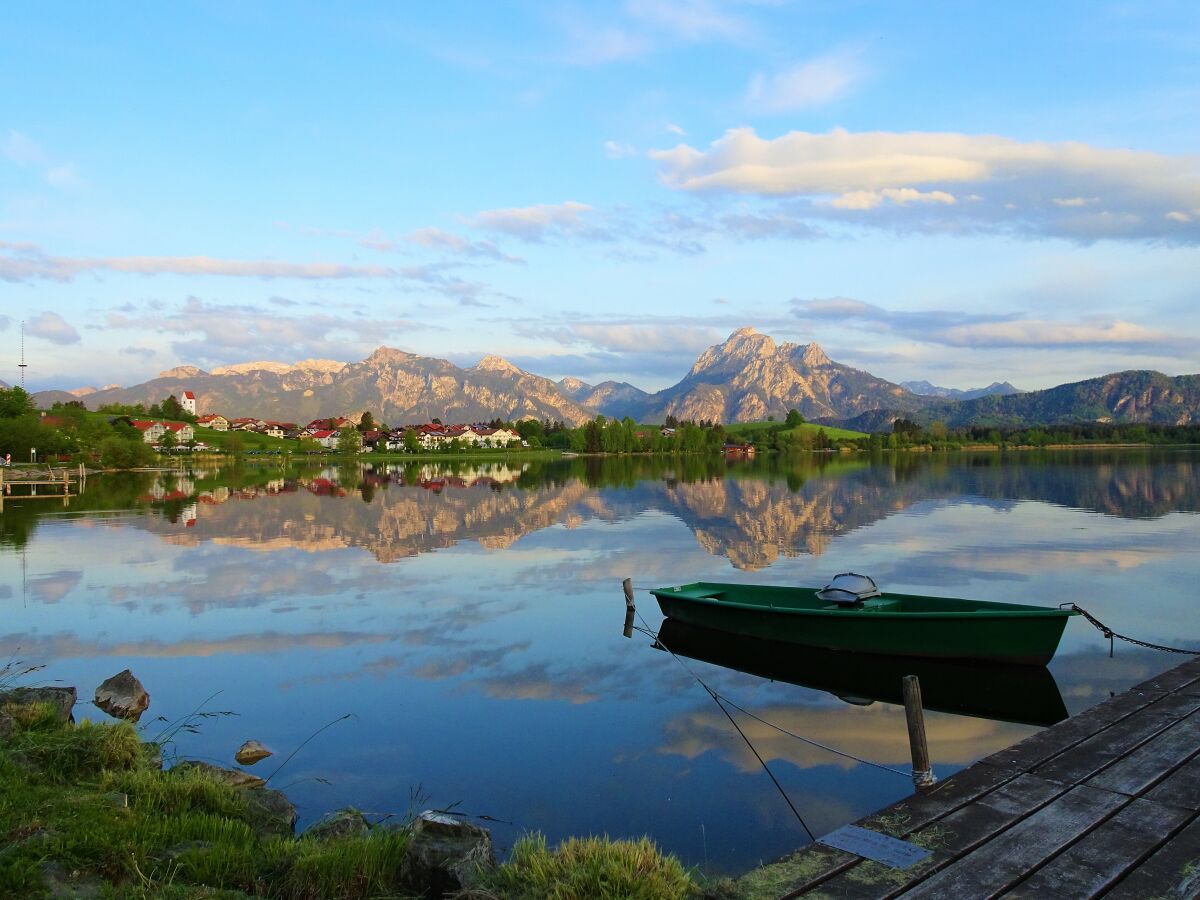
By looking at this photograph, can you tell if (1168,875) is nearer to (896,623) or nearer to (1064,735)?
(1064,735)

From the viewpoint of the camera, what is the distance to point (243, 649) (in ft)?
70.6

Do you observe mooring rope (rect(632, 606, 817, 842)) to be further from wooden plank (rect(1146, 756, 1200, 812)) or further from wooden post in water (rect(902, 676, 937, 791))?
wooden plank (rect(1146, 756, 1200, 812))

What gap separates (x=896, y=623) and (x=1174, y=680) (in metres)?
5.74

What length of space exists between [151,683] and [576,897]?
15.3 m

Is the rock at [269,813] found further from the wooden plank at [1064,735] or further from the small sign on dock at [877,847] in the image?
the wooden plank at [1064,735]

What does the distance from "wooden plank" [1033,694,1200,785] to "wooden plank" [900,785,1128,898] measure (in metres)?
0.51

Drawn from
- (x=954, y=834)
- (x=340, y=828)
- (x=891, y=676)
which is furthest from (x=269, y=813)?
(x=891, y=676)

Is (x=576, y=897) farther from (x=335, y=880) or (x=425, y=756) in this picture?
(x=425, y=756)

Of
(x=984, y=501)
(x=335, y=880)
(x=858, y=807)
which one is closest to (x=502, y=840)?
(x=335, y=880)

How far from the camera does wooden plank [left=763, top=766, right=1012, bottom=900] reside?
780 cm

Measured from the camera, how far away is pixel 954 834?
866cm

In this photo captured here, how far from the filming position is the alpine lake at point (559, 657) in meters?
12.9

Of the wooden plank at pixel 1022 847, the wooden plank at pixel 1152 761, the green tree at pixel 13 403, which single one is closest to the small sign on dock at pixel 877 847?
the wooden plank at pixel 1022 847

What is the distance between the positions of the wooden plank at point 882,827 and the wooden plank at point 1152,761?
1.22m
